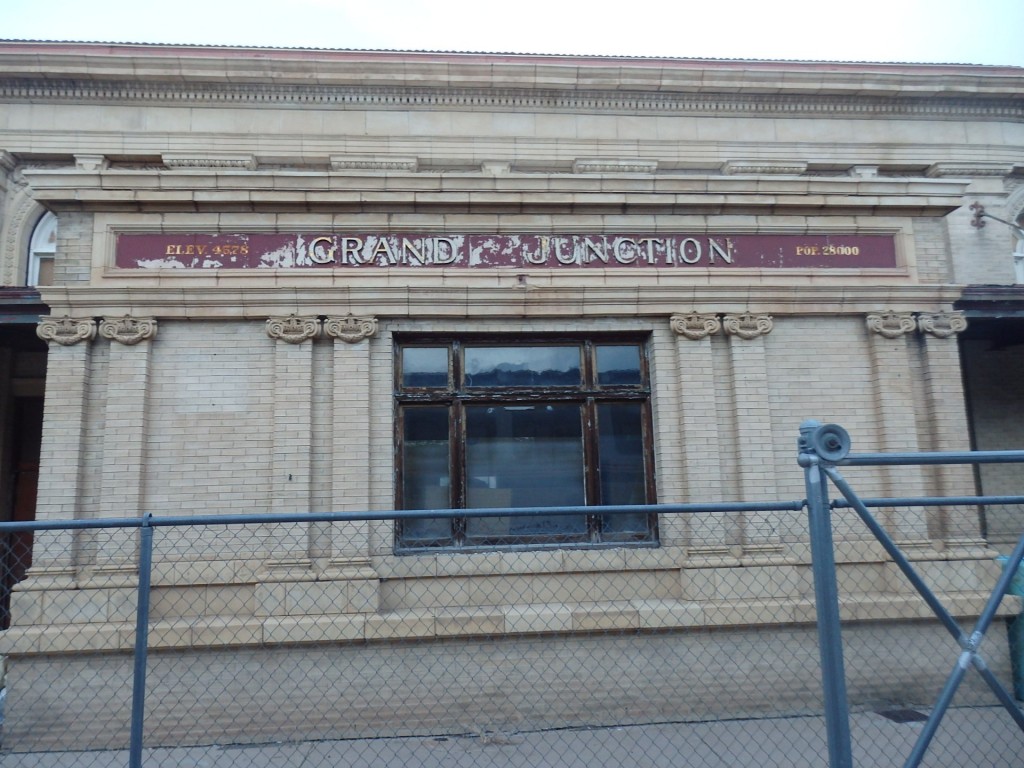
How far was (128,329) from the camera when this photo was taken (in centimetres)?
736

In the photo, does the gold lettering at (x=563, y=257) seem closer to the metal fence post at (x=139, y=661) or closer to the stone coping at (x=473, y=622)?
the stone coping at (x=473, y=622)

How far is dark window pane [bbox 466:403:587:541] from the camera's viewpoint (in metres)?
7.90

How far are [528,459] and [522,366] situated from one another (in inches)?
40.0

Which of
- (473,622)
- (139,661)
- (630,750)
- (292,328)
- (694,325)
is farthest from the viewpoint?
(694,325)

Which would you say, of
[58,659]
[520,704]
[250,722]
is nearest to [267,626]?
[250,722]

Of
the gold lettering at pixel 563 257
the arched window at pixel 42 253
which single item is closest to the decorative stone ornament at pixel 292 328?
the gold lettering at pixel 563 257

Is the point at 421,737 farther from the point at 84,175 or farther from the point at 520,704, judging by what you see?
the point at 84,175

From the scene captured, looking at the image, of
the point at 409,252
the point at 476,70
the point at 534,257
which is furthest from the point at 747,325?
the point at 476,70

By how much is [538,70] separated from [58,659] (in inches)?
453

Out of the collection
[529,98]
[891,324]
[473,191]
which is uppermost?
[529,98]

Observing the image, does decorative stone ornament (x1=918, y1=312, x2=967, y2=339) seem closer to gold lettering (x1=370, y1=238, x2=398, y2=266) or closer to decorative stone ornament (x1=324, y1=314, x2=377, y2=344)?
gold lettering (x1=370, y1=238, x2=398, y2=266)

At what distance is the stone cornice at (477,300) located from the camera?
293 inches

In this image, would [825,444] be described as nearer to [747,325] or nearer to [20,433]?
[747,325]

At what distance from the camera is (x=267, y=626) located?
6.78m
